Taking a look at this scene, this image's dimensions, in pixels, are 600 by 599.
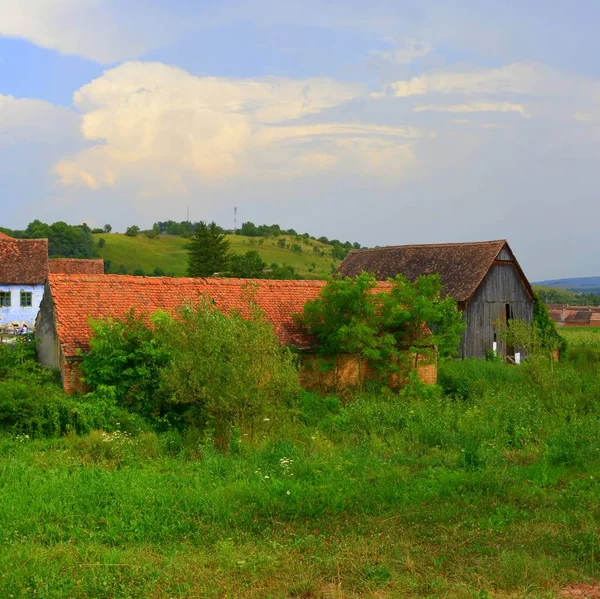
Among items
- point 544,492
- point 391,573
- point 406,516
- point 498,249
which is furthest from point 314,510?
point 498,249

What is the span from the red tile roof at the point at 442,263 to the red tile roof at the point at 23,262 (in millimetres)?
20894

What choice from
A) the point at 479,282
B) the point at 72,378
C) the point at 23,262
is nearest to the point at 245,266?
the point at 23,262

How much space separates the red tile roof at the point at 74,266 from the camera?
4956 centimetres

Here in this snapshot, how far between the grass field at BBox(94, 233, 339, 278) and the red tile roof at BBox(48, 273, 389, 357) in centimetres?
6865

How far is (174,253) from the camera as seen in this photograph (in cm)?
11112

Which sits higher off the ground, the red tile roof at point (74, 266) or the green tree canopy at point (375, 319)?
the red tile roof at point (74, 266)

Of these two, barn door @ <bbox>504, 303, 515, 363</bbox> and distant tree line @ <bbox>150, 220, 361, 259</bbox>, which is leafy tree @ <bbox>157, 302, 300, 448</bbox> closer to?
barn door @ <bbox>504, 303, 515, 363</bbox>

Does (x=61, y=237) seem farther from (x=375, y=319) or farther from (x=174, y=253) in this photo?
(x=375, y=319)

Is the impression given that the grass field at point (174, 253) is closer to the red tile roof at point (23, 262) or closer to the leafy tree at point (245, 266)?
the leafy tree at point (245, 266)

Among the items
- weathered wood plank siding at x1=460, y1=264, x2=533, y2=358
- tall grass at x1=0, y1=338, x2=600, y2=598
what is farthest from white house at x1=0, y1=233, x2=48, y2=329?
tall grass at x1=0, y1=338, x2=600, y2=598

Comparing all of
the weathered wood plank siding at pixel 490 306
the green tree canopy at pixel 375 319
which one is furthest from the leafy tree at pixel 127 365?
the weathered wood plank siding at pixel 490 306

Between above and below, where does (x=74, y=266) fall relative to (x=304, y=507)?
above

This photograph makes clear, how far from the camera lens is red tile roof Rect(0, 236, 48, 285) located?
4534 centimetres

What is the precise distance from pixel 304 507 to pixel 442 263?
23.9m
